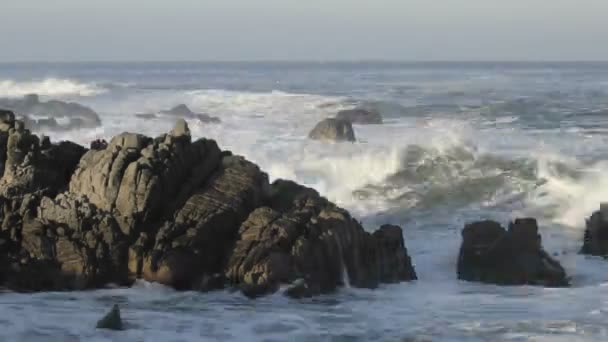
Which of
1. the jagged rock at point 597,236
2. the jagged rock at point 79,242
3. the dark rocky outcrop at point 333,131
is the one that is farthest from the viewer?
the dark rocky outcrop at point 333,131

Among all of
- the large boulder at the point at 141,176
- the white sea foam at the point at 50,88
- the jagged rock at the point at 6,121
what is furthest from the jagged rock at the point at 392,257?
the white sea foam at the point at 50,88

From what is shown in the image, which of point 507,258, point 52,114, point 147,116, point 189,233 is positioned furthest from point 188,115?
point 189,233

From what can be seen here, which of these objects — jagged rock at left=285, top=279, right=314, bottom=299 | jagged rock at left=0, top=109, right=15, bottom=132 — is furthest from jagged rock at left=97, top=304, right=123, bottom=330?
jagged rock at left=0, top=109, right=15, bottom=132

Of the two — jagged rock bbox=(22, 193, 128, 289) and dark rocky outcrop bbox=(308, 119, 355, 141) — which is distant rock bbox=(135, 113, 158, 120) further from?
jagged rock bbox=(22, 193, 128, 289)

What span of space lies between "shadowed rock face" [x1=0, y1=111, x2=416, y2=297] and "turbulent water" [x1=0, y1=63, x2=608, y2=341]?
0.29 meters

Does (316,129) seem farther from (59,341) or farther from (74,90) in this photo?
(74,90)

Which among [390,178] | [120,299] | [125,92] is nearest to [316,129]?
[390,178]

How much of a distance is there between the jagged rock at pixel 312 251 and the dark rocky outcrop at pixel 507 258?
848 mm

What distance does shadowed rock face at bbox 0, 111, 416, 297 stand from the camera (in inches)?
468

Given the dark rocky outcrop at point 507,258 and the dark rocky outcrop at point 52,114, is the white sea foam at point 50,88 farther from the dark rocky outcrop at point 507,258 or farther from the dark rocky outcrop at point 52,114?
the dark rocky outcrop at point 507,258

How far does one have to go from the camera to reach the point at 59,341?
971 centimetres

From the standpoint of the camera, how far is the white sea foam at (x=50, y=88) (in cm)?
5659

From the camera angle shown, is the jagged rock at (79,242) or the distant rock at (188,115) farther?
the distant rock at (188,115)

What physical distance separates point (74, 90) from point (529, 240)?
161 ft
